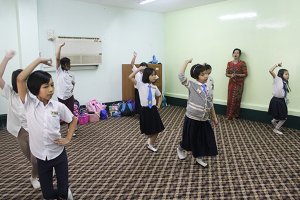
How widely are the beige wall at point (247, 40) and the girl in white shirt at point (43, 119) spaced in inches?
181

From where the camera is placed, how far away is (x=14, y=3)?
4914 mm

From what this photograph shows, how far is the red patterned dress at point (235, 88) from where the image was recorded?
18.2 ft

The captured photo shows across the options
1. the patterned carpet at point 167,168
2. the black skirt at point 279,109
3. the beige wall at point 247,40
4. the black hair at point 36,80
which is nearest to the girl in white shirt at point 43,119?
the black hair at point 36,80

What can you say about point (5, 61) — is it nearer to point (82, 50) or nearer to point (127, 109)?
point (82, 50)

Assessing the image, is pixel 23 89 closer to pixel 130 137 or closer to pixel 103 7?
pixel 130 137

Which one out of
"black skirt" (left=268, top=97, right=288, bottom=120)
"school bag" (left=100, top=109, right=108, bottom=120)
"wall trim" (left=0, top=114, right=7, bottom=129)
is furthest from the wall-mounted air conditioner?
"black skirt" (left=268, top=97, right=288, bottom=120)

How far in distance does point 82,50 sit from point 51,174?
4270 mm

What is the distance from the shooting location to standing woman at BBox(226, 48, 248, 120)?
5527 mm

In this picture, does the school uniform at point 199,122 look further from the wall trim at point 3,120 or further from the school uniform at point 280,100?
the wall trim at point 3,120

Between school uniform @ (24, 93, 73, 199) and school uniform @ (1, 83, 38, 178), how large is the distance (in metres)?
0.52

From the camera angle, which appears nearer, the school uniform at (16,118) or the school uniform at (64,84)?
the school uniform at (16,118)

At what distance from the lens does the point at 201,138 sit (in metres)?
3.18

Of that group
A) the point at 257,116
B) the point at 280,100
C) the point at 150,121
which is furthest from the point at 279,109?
the point at 150,121

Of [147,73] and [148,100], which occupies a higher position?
[147,73]
